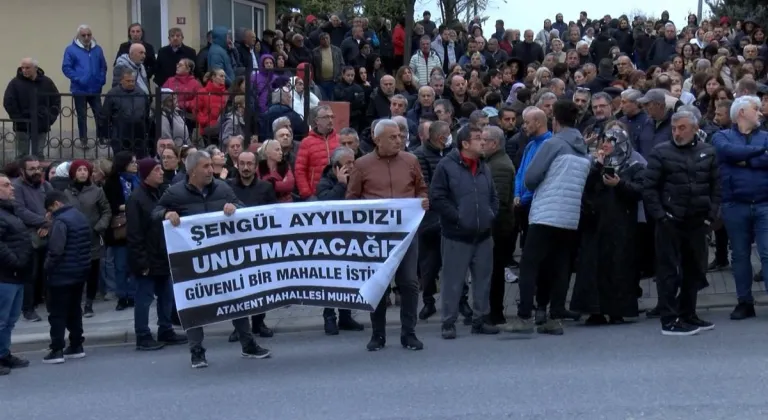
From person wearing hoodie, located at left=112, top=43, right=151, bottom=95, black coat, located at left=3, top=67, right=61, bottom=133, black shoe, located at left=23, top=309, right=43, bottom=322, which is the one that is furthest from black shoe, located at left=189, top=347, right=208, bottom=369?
person wearing hoodie, located at left=112, top=43, right=151, bottom=95

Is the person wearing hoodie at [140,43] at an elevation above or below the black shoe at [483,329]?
above

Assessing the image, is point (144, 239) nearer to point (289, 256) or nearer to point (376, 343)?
point (289, 256)

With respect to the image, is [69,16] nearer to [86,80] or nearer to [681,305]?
[86,80]

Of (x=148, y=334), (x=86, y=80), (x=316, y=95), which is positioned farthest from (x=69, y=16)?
(x=148, y=334)

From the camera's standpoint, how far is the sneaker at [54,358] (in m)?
11.1

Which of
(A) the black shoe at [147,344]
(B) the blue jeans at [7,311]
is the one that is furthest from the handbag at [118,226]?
(B) the blue jeans at [7,311]

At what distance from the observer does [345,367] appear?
9.98 m

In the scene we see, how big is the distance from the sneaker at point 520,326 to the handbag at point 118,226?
4645mm

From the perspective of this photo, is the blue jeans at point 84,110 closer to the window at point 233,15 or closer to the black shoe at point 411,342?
the window at point 233,15

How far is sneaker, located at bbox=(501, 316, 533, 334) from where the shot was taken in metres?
10.9

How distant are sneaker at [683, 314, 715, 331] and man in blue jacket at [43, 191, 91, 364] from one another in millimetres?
5401

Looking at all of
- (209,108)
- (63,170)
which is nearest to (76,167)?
(63,170)

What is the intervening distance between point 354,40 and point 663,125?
9.74 metres

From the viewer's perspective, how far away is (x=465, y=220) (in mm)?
10766
